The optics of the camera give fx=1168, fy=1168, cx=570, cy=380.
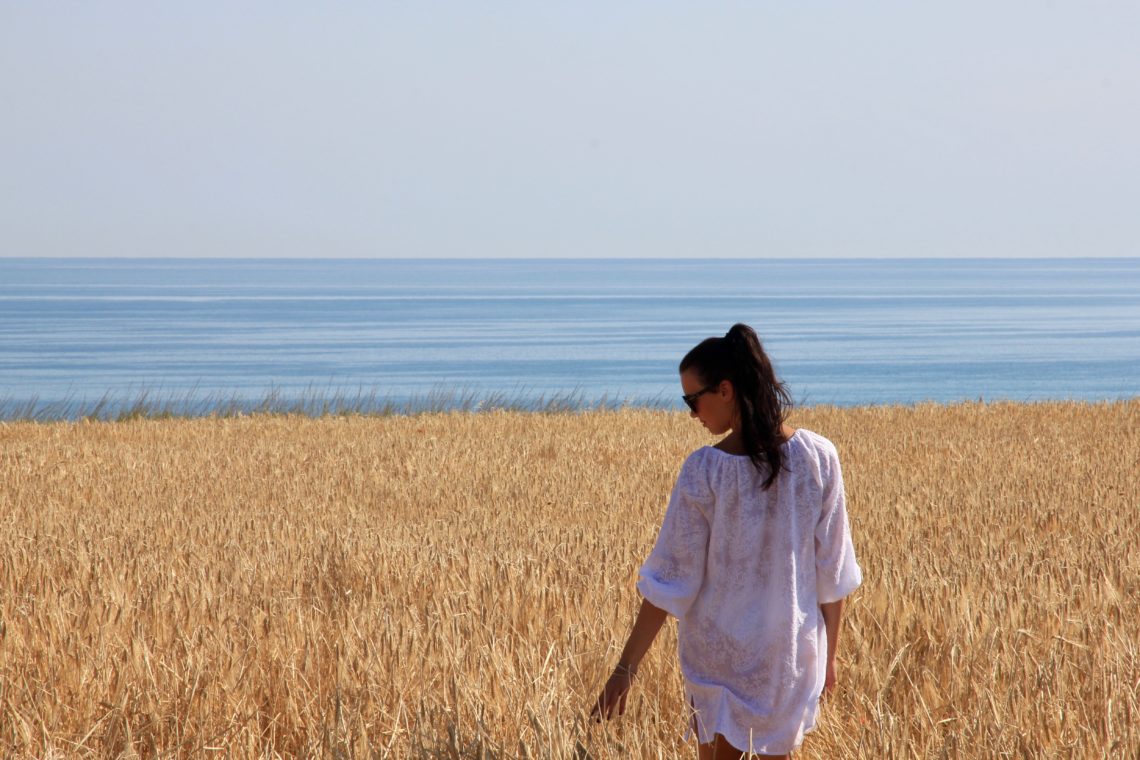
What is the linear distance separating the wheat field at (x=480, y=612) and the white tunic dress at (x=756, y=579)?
1.84 feet

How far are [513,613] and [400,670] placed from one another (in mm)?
1024

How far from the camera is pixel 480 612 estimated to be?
5.43m

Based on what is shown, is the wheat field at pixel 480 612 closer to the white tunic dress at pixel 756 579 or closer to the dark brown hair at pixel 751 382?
the white tunic dress at pixel 756 579

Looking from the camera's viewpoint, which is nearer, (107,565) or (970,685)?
(970,685)

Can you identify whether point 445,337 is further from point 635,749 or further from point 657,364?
point 635,749

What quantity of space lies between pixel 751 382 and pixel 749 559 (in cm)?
46

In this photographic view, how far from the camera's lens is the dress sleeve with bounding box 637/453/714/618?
302 cm

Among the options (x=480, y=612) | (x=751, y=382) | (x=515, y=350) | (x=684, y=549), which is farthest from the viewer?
(x=515, y=350)

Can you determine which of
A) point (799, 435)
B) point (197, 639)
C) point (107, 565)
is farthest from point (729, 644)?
point (107, 565)

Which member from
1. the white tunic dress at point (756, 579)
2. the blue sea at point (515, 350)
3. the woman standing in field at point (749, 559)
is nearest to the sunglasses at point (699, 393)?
the woman standing in field at point (749, 559)

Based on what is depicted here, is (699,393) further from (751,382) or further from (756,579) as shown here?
(756,579)

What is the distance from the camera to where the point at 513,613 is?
537cm

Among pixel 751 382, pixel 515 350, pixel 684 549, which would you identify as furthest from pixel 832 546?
pixel 515 350

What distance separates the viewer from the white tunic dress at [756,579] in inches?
118
